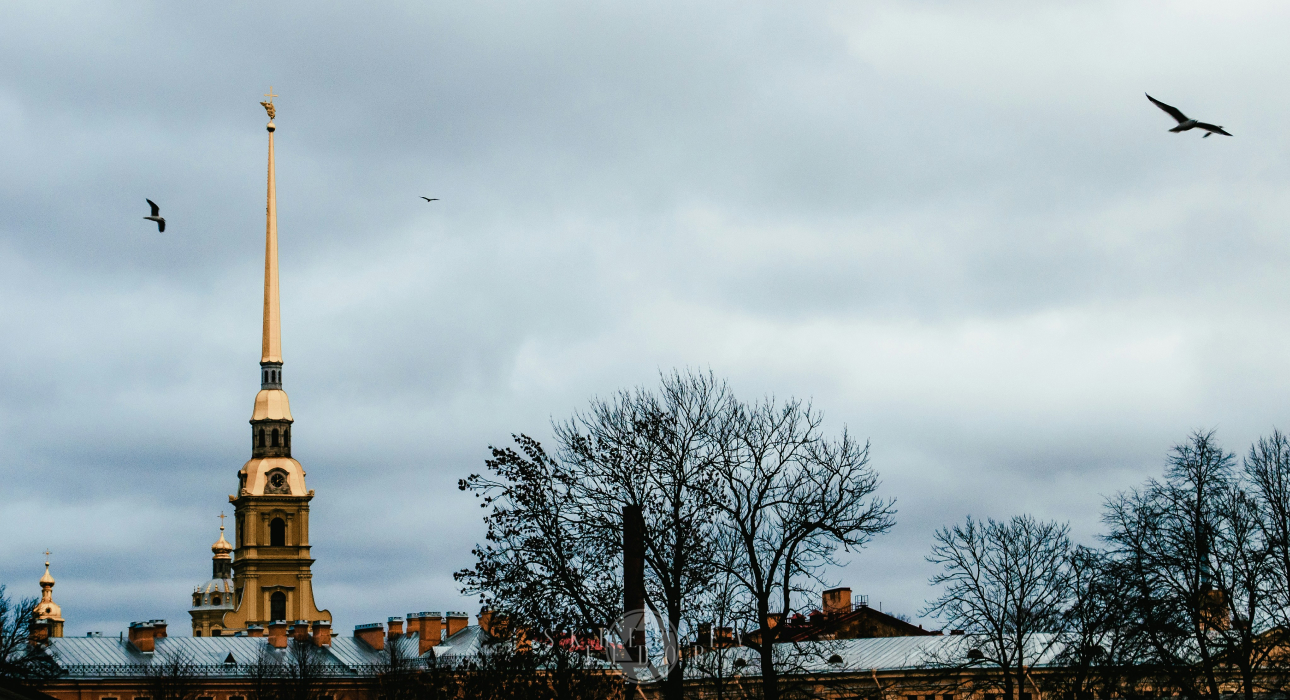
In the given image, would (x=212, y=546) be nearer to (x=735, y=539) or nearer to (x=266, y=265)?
(x=266, y=265)

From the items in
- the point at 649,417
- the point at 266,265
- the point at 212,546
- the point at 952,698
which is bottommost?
the point at 952,698

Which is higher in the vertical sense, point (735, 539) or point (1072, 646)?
point (735, 539)

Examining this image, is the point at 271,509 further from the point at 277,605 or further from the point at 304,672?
the point at 304,672

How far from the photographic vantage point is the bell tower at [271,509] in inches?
6526

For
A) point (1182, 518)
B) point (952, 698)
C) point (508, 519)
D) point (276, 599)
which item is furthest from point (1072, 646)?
point (276, 599)

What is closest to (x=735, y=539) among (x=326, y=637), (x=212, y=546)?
(x=326, y=637)

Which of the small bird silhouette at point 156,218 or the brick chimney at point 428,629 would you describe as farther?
the brick chimney at point 428,629

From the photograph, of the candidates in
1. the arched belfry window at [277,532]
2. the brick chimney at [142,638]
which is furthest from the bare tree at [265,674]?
the arched belfry window at [277,532]

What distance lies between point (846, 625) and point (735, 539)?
56.7 metres

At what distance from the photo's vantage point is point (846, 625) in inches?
3885

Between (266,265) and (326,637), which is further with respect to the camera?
(266,265)

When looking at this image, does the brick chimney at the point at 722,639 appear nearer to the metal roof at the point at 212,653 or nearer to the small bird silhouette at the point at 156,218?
the small bird silhouette at the point at 156,218

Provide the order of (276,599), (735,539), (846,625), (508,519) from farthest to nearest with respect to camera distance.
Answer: (276,599) < (846,625) < (735,539) < (508,519)

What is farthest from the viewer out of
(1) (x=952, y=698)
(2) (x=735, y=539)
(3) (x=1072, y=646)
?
(1) (x=952, y=698)
